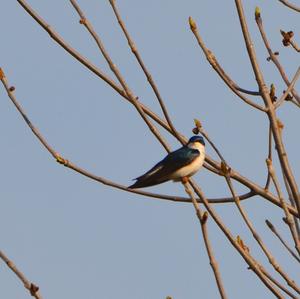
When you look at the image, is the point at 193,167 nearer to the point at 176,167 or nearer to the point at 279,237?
the point at 176,167

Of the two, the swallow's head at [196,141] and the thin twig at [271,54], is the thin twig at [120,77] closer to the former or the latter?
the thin twig at [271,54]

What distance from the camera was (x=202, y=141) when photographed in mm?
9250

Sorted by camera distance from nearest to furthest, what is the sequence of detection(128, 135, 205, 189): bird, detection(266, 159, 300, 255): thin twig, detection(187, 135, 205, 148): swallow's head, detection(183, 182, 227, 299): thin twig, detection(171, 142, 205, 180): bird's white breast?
detection(183, 182, 227, 299): thin twig
detection(266, 159, 300, 255): thin twig
detection(171, 142, 205, 180): bird's white breast
detection(128, 135, 205, 189): bird
detection(187, 135, 205, 148): swallow's head

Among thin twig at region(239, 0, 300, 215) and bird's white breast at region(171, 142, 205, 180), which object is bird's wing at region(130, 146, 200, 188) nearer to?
bird's white breast at region(171, 142, 205, 180)

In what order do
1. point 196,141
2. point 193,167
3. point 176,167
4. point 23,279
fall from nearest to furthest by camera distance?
point 23,279 < point 193,167 < point 176,167 < point 196,141

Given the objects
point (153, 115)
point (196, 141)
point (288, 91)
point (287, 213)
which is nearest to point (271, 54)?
point (288, 91)

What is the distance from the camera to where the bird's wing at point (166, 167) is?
27.4ft

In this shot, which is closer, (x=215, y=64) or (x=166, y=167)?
(x=215, y=64)

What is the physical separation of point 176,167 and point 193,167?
29 centimetres

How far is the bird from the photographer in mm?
8305

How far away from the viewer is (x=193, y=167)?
27.4 ft

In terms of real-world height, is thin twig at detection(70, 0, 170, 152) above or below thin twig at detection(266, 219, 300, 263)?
above

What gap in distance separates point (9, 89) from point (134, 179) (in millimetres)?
2025

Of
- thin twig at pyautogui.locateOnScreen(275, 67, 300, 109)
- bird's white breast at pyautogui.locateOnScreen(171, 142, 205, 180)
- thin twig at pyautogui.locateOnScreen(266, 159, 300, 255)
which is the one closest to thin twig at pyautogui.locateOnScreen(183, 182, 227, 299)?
thin twig at pyautogui.locateOnScreen(266, 159, 300, 255)
